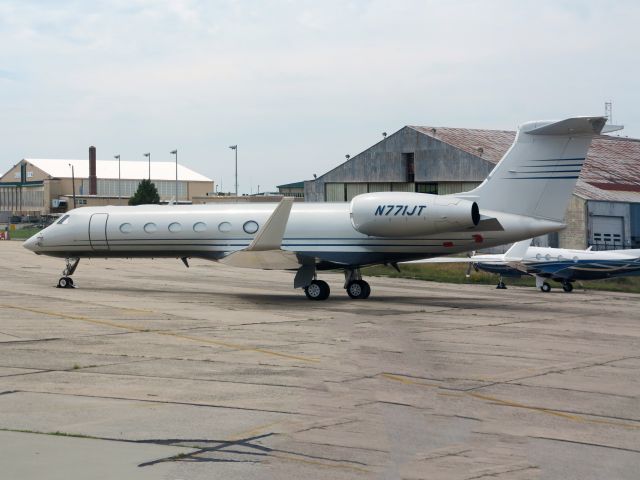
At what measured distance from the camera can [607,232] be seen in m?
44.7

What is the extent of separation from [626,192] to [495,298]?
2036 cm

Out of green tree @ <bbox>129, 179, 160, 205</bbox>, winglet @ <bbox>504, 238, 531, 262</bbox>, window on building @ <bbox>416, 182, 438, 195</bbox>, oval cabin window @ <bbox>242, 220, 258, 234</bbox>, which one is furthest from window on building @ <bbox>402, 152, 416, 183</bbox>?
green tree @ <bbox>129, 179, 160, 205</bbox>

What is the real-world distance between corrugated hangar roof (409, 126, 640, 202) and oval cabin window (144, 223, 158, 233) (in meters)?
23.6

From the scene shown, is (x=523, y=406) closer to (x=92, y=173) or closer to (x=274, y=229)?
(x=274, y=229)

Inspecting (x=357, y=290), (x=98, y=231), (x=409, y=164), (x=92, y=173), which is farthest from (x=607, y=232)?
(x=92, y=173)

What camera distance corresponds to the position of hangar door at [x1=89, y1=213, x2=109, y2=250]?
29578 mm

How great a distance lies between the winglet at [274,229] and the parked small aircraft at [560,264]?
855 cm

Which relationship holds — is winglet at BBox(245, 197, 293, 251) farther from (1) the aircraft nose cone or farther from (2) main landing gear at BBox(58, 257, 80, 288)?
(1) the aircraft nose cone

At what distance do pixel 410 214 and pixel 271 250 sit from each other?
159 inches

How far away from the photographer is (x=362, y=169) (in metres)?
55.8

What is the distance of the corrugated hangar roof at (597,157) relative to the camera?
4675 centimetres

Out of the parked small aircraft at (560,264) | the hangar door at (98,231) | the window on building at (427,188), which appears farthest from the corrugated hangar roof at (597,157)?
the hangar door at (98,231)

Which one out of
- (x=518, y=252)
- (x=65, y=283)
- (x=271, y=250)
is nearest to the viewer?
(x=271, y=250)

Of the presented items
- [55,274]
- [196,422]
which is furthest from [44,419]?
[55,274]
